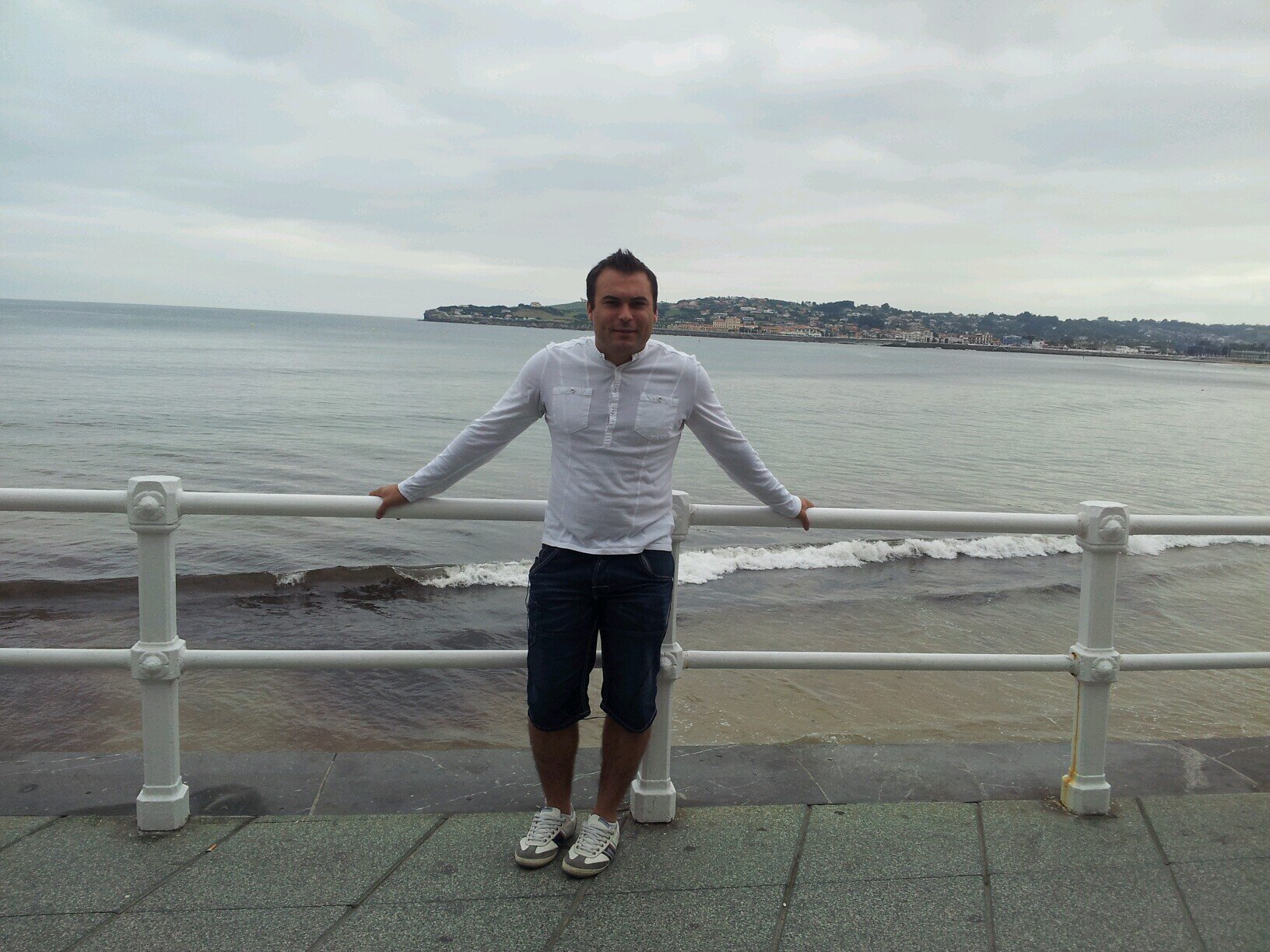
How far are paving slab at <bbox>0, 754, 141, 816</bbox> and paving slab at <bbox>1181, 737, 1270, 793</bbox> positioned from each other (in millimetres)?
4113

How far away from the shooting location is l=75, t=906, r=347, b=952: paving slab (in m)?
2.36

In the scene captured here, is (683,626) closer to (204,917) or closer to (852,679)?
(852,679)

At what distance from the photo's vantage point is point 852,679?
23.9 feet

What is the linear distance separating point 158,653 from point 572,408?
1508mm

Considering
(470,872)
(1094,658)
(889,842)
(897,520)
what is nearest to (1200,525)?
(1094,658)

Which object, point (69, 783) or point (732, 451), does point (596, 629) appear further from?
point (69, 783)

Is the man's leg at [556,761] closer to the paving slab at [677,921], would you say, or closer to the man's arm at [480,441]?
the paving slab at [677,921]

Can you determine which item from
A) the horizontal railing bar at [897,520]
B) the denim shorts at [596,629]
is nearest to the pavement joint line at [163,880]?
the denim shorts at [596,629]

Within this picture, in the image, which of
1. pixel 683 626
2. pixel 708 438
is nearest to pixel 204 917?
pixel 708 438

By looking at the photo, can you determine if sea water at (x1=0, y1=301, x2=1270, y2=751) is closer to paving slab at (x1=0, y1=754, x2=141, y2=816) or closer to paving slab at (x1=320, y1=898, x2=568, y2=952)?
paving slab at (x1=0, y1=754, x2=141, y2=816)

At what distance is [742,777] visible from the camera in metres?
3.51

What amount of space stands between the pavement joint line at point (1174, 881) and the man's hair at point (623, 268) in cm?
229

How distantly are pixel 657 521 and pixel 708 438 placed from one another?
34 cm

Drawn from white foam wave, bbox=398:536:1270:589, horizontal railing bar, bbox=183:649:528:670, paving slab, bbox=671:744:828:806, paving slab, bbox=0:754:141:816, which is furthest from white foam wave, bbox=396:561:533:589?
horizontal railing bar, bbox=183:649:528:670
